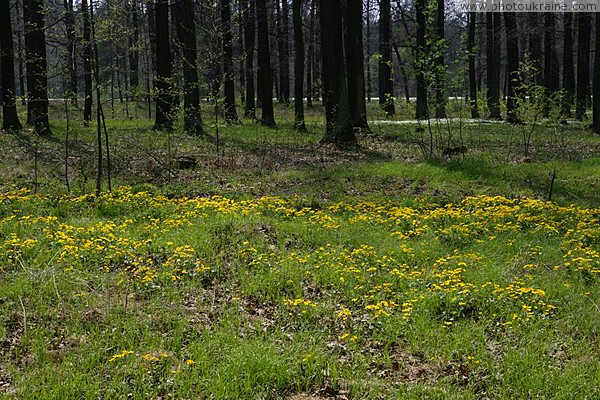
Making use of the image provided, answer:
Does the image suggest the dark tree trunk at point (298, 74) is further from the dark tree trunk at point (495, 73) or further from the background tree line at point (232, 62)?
the dark tree trunk at point (495, 73)

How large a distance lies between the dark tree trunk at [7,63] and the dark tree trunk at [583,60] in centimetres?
2204

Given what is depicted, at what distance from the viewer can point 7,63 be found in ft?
60.0

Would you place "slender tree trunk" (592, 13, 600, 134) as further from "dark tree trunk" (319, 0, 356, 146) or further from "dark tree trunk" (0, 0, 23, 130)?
"dark tree trunk" (0, 0, 23, 130)

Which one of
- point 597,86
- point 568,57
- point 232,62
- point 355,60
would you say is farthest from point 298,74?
point 568,57

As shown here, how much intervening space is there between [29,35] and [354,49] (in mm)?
10877

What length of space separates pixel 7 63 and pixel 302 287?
16.8 metres

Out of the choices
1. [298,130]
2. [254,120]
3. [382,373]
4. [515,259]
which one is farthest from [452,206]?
[254,120]

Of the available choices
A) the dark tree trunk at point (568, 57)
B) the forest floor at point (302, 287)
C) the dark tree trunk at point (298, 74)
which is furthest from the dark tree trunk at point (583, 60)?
the forest floor at point (302, 287)

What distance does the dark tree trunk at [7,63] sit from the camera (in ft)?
57.9

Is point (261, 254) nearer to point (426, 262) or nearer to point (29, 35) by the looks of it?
point (426, 262)

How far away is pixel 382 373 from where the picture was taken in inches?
172

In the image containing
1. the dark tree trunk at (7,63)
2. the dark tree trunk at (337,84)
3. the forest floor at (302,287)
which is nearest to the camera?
the forest floor at (302,287)

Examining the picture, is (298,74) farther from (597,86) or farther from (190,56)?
(597,86)

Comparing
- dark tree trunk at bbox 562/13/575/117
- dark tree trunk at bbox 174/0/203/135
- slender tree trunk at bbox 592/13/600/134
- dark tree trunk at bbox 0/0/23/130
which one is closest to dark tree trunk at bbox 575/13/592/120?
dark tree trunk at bbox 562/13/575/117
